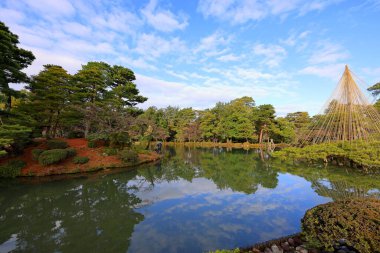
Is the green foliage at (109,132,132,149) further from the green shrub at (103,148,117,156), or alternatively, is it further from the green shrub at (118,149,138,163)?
the green shrub at (118,149,138,163)

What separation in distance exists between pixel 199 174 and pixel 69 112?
11959 millimetres

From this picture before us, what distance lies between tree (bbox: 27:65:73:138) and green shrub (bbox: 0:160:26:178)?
4838 mm

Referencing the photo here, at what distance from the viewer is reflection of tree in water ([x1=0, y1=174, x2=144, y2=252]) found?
15.2ft

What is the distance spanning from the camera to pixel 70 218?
6.07m

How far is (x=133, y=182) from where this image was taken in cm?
1048

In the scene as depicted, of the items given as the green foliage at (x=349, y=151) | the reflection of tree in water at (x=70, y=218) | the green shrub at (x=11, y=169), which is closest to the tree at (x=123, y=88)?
the green shrub at (x=11, y=169)

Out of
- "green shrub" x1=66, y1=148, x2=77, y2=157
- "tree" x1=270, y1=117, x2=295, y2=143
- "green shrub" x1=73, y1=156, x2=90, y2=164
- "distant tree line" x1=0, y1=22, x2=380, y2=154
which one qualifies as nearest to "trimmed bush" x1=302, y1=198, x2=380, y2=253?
"distant tree line" x1=0, y1=22, x2=380, y2=154

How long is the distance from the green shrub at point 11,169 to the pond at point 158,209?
0.81 m

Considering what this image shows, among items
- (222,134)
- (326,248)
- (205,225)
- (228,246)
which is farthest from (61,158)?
(222,134)

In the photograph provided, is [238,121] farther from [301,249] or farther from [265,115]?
[301,249]

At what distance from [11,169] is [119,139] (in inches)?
259

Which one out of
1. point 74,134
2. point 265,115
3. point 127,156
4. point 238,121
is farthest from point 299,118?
point 74,134

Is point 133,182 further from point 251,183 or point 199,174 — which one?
point 251,183

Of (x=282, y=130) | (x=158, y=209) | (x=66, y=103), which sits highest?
(x=66, y=103)
